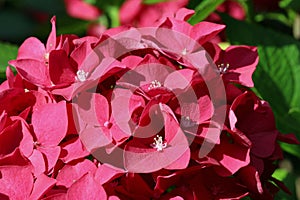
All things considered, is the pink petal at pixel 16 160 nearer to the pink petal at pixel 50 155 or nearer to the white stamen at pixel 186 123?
the pink petal at pixel 50 155

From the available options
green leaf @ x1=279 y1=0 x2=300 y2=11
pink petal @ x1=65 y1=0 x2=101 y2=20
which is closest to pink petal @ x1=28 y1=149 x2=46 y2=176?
green leaf @ x1=279 y1=0 x2=300 y2=11

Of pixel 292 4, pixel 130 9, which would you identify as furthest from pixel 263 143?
pixel 130 9

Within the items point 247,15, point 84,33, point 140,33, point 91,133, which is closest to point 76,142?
point 91,133

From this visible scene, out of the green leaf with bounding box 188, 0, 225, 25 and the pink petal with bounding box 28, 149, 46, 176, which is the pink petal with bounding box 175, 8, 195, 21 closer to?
the green leaf with bounding box 188, 0, 225, 25

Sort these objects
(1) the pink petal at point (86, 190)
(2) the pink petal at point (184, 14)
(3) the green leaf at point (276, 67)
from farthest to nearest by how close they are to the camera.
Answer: (3) the green leaf at point (276, 67) < (2) the pink petal at point (184, 14) < (1) the pink petal at point (86, 190)

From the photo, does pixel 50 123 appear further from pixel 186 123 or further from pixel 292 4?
pixel 292 4

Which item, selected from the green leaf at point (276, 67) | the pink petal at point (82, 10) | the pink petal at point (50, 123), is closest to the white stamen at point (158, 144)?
the pink petal at point (50, 123)
